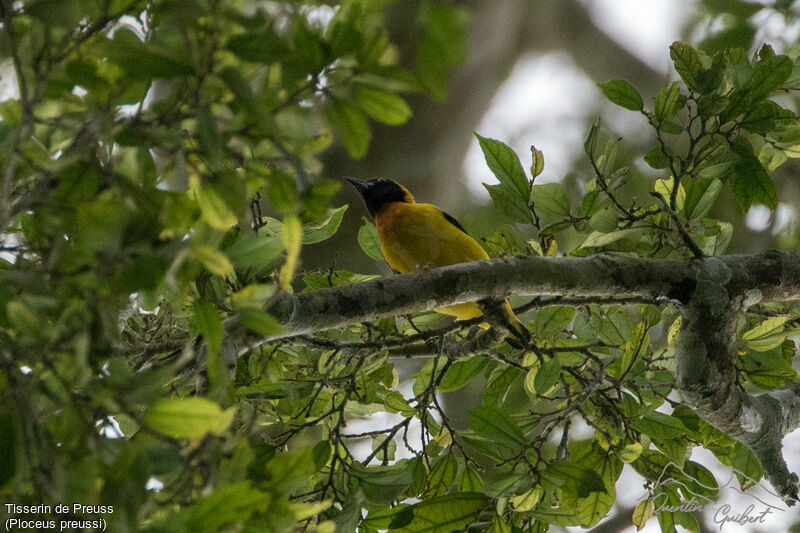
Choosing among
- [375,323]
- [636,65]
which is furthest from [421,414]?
[636,65]

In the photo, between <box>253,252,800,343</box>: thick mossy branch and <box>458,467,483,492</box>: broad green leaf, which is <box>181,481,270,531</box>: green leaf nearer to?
<box>253,252,800,343</box>: thick mossy branch

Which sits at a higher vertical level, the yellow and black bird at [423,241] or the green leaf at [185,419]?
the yellow and black bird at [423,241]

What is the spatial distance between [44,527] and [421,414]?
4.23 ft

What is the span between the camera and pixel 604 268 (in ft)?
5.45

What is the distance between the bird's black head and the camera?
3.57 meters

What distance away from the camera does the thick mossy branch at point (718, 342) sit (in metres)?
1.74

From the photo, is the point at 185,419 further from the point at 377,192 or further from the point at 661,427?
the point at 377,192

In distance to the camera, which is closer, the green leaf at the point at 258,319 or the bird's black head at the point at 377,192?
the green leaf at the point at 258,319

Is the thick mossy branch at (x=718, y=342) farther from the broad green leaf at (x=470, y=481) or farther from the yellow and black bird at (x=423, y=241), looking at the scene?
the yellow and black bird at (x=423, y=241)

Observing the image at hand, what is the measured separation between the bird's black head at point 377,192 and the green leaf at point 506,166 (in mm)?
1609

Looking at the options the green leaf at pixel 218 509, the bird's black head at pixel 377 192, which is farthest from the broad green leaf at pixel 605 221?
the bird's black head at pixel 377 192

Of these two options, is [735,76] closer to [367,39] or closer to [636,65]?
[367,39]

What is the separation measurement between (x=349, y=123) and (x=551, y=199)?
51.3 inches

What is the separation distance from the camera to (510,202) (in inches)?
78.8
